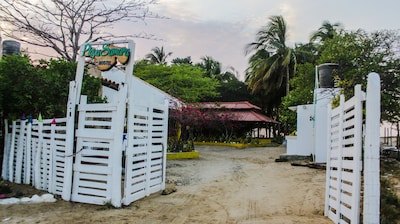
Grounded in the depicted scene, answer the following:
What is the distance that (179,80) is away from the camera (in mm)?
23672

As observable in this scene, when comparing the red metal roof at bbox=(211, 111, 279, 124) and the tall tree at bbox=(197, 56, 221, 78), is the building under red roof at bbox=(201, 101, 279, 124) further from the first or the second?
the tall tree at bbox=(197, 56, 221, 78)

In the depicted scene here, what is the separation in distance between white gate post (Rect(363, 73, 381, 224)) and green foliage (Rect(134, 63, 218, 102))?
19723 mm

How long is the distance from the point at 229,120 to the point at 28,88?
52.0 feet

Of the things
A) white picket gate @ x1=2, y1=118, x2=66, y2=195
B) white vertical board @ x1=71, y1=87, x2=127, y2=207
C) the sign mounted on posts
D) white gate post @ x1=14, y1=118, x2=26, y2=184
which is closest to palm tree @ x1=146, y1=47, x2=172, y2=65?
white picket gate @ x1=2, y1=118, x2=66, y2=195

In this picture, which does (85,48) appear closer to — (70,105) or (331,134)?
(70,105)

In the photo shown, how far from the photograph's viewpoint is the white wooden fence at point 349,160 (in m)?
3.11

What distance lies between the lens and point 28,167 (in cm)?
668

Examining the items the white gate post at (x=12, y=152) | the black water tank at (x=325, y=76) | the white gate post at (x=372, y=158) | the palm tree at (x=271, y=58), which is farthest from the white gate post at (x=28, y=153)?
the palm tree at (x=271, y=58)

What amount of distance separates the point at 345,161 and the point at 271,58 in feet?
74.4

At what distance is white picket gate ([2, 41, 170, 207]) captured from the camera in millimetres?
5395

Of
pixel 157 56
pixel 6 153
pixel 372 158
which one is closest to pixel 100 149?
pixel 6 153

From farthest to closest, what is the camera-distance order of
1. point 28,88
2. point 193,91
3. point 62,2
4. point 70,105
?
point 193,91
point 62,2
point 28,88
point 70,105

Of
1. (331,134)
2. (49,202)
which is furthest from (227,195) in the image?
(49,202)

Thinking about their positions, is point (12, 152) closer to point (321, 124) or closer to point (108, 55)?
point (108, 55)
